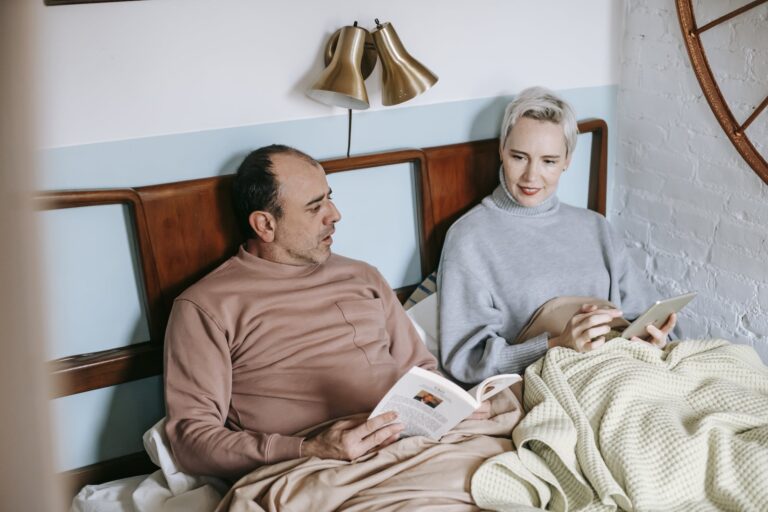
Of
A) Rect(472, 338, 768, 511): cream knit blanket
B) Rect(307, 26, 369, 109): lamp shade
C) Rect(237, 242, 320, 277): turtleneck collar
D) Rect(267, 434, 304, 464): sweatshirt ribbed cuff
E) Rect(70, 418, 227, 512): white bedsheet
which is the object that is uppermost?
Rect(307, 26, 369, 109): lamp shade

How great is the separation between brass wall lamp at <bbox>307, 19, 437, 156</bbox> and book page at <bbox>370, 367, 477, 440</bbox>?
0.71 metres

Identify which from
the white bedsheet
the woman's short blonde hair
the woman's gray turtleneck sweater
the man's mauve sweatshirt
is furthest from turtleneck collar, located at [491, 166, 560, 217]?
the white bedsheet

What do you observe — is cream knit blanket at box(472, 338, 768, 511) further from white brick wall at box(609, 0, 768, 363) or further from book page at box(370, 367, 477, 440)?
white brick wall at box(609, 0, 768, 363)

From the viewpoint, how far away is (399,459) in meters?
1.60

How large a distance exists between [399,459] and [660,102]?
4.74ft

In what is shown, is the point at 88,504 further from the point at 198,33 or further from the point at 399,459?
the point at 198,33

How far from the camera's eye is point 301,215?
5.95ft

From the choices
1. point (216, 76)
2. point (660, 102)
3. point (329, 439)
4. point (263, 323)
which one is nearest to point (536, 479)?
point (329, 439)

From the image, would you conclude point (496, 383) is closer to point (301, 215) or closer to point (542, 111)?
point (301, 215)

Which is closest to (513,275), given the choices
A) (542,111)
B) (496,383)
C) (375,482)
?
(542,111)

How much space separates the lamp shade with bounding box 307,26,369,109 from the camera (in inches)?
72.5

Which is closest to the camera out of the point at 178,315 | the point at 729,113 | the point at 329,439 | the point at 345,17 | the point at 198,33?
the point at 329,439

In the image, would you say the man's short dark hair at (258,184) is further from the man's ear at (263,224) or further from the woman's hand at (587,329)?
the woman's hand at (587,329)

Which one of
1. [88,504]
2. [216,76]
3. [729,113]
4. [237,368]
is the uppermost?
[216,76]
